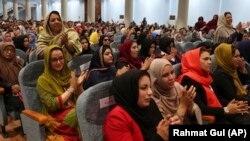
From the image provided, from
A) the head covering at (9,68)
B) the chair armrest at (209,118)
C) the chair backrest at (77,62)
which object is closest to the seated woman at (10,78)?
the head covering at (9,68)

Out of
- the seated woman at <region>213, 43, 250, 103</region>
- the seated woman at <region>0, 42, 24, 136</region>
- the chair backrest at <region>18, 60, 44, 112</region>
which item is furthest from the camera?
the seated woman at <region>0, 42, 24, 136</region>

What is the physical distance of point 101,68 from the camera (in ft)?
10.4

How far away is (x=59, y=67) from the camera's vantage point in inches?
94.9

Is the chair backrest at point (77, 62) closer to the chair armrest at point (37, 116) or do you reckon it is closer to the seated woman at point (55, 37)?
the seated woman at point (55, 37)

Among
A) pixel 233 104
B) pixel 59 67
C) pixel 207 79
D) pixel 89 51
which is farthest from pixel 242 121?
pixel 89 51

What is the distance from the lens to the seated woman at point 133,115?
163 cm

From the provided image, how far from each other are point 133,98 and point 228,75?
1442 millimetres

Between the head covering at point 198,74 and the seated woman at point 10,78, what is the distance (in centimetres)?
170

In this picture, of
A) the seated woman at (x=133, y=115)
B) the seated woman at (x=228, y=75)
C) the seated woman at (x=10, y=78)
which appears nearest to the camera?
the seated woman at (x=133, y=115)

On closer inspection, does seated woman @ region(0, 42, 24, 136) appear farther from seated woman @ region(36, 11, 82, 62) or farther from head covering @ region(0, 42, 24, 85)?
seated woman @ region(36, 11, 82, 62)

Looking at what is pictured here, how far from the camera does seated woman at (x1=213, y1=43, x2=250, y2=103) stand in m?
2.72

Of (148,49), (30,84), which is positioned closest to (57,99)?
(30,84)

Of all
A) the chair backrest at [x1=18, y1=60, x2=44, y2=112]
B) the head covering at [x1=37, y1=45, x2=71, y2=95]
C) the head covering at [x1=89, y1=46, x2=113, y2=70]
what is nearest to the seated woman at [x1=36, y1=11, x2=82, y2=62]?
the head covering at [x1=89, y1=46, x2=113, y2=70]

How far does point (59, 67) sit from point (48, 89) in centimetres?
22
